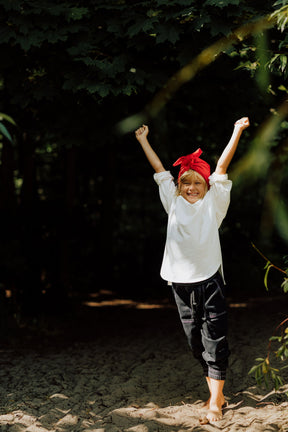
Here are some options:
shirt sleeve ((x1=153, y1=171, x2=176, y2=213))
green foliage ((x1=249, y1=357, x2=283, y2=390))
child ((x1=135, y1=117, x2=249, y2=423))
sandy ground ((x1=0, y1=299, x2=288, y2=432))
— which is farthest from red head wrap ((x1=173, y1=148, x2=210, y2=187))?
sandy ground ((x1=0, y1=299, x2=288, y2=432))

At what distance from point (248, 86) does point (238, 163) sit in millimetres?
1167

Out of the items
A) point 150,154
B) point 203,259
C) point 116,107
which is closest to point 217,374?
point 203,259

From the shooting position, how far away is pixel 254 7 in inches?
164

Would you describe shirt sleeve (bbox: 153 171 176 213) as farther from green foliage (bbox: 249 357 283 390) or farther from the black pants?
green foliage (bbox: 249 357 283 390)

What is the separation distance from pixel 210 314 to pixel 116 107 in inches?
108

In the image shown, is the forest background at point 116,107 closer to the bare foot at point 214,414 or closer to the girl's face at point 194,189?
the girl's face at point 194,189

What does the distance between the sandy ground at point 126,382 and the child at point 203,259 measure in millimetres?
349

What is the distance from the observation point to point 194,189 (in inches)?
130

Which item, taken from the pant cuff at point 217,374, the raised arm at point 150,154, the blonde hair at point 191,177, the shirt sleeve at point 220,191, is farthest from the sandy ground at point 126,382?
the raised arm at point 150,154

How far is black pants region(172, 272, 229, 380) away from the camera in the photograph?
3.24m

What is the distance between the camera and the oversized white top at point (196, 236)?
3.20m

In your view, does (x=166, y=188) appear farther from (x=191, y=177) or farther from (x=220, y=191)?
(x=220, y=191)

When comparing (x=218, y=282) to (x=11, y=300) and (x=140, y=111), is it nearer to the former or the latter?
(x=140, y=111)

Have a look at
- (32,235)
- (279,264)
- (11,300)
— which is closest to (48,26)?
(32,235)
